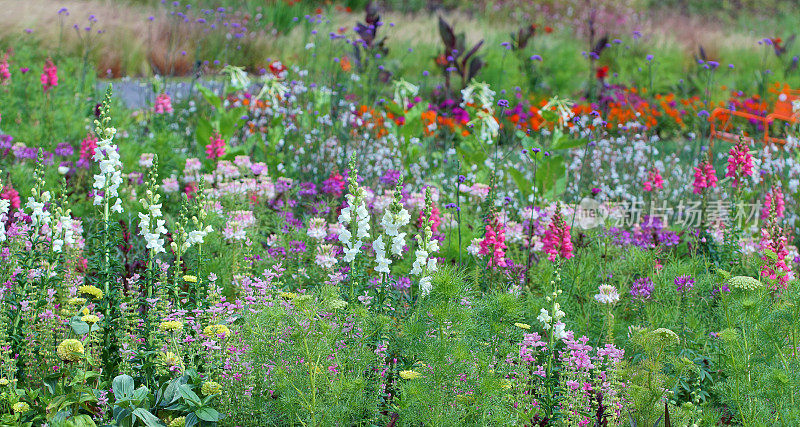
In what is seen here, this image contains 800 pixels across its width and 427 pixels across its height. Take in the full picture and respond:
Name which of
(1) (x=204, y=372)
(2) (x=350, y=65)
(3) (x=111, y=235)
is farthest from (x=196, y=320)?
(2) (x=350, y=65)

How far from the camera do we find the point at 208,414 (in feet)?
8.56

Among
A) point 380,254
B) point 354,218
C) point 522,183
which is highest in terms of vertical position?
point 354,218

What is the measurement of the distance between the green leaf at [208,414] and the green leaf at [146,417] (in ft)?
0.53

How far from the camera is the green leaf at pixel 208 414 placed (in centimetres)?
260

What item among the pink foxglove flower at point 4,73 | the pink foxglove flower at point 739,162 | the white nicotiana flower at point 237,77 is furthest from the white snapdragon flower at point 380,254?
the pink foxglove flower at point 4,73

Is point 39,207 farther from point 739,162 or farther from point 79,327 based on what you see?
point 739,162

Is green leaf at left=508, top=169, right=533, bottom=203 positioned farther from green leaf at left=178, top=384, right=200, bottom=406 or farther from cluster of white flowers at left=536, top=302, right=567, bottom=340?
green leaf at left=178, top=384, right=200, bottom=406

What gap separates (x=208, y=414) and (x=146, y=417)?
0.70ft

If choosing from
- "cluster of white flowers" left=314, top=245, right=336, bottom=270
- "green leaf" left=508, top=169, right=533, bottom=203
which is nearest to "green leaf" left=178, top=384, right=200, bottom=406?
"cluster of white flowers" left=314, top=245, right=336, bottom=270

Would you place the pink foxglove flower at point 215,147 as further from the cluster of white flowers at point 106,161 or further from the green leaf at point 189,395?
the green leaf at point 189,395

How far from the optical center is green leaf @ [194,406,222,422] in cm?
260

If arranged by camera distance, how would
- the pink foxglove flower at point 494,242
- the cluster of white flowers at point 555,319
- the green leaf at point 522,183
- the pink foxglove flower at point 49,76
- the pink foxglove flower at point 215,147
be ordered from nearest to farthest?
the cluster of white flowers at point 555,319 → the pink foxglove flower at point 494,242 → the pink foxglove flower at point 215,147 → the green leaf at point 522,183 → the pink foxglove flower at point 49,76

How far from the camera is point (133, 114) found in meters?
7.15

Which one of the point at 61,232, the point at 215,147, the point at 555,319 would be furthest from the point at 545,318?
the point at 215,147
